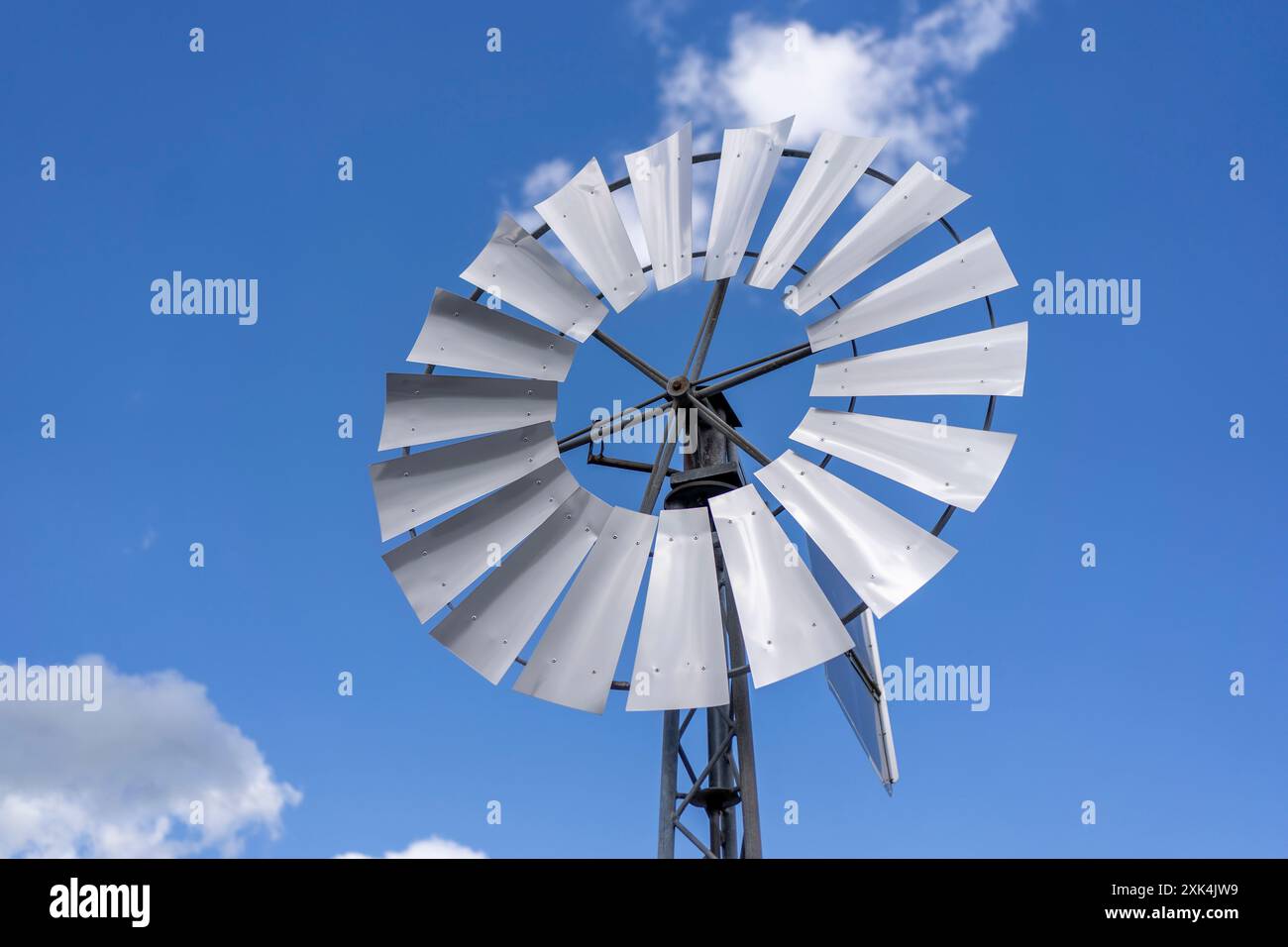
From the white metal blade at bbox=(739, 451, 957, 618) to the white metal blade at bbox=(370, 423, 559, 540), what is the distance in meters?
1.49

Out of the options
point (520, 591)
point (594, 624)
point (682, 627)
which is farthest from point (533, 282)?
point (682, 627)

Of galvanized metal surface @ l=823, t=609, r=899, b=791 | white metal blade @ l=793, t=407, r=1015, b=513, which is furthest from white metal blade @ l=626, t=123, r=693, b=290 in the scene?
galvanized metal surface @ l=823, t=609, r=899, b=791

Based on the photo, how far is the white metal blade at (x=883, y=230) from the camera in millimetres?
7211

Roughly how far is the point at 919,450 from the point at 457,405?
113 inches

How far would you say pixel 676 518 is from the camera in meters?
6.72

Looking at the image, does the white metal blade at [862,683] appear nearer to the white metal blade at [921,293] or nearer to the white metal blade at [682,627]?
the white metal blade at [682,627]

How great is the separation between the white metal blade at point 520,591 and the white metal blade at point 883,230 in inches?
74.9

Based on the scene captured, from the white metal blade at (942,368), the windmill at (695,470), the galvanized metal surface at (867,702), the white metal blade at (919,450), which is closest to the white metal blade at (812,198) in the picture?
the windmill at (695,470)

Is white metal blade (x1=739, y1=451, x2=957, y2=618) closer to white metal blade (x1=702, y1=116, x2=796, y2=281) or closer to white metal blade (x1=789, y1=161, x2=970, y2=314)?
white metal blade (x1=789, y1=161, x2=970, y2=314)

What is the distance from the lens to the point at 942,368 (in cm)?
677

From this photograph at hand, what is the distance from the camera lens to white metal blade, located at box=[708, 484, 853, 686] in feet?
19.2
